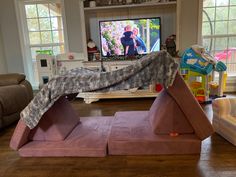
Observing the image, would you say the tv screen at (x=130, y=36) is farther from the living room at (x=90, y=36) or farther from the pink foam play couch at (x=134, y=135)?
the pink foam play couch at (x=134, y=135)

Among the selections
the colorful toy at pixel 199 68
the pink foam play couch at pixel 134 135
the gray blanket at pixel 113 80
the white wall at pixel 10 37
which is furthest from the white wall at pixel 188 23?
the white wall at pixel 10 37

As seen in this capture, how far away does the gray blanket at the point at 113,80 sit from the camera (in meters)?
1.78

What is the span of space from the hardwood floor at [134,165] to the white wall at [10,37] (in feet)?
9.08

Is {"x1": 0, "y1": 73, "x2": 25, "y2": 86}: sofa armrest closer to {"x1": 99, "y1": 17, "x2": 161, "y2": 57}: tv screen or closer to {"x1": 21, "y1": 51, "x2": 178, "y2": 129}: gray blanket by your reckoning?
{"x1": 21, "y1": 51, "x2": 178, "y2": 129}: gray blanket

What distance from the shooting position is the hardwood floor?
1727mm

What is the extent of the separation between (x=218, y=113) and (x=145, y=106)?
1.35 metres

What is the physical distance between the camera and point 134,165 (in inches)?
72.7

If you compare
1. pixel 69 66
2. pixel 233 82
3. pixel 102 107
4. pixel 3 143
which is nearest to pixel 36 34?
pixel 69 66

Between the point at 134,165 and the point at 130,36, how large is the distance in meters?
2.74

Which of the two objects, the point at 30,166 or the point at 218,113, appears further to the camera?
the point at 218,113

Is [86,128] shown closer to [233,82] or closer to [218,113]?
[218,113]

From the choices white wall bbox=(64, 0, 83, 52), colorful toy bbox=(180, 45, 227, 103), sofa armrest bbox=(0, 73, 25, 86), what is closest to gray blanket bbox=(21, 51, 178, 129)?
sofa armrest bbox=(0, 73, 25, 86)

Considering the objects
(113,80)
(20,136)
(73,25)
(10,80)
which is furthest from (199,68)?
(10,80)

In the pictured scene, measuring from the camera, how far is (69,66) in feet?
13.2
